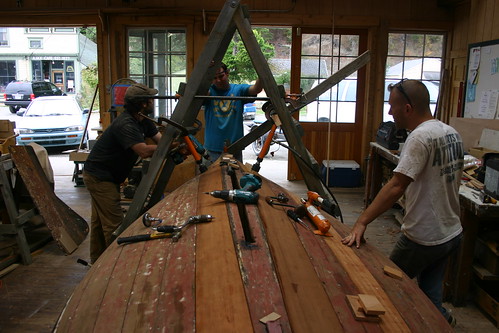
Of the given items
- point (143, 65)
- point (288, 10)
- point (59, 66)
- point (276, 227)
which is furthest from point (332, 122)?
point (59, 66)

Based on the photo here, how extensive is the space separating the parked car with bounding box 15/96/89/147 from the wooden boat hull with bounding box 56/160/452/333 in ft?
27.8

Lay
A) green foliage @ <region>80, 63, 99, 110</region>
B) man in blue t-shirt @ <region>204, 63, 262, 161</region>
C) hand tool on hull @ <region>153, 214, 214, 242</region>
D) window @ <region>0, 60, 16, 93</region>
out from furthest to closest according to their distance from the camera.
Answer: window @ <region>0, 60, 16, 93</region> → green foliage @ <region>80, 63, 99, 110</region> → man in blue t-shirt @ <region>204, 63, 262, 161</region> → hand tool on hull @ <region>153, 214, 214, 242</region>

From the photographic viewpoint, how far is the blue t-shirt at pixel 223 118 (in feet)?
13.3

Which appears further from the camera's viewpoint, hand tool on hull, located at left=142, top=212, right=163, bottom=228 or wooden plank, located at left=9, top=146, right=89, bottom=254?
wooden plank, located at left=9, top=146, right=89, bottom=254

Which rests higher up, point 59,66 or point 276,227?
point 59,66

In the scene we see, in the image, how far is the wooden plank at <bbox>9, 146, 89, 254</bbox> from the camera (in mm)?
4449

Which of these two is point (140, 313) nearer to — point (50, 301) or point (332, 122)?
point (50, 301)

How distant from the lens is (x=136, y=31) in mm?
7160

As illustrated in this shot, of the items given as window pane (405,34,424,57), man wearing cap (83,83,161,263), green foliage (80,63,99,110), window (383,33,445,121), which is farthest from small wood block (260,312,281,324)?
green foliage (80,63,99,110)

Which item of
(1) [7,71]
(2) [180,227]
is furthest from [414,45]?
(1) [7,71]

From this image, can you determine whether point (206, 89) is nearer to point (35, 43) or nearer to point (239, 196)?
point (239, 196)

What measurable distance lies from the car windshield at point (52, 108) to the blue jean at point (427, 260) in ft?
31.1

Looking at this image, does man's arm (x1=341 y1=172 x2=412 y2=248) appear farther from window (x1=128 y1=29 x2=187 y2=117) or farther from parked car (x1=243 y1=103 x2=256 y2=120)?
parked car (x1=243 y1=103 x2=256 y2=120)

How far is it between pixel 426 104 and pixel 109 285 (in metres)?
1.78
